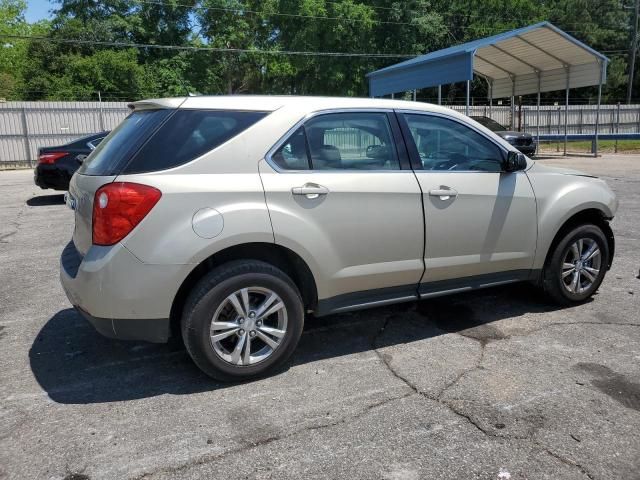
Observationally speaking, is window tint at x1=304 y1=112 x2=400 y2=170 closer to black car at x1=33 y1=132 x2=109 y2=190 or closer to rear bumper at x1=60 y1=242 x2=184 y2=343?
rear bumper at x1=60 y1=242 x2=184 y2=343

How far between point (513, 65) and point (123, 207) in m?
23.8

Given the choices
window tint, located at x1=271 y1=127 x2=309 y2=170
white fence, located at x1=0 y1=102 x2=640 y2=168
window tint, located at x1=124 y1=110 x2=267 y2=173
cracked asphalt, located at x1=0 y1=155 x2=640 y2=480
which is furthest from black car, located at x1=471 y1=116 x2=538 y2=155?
white fence, located at x1=0 y1=102 x2=640 y2=168

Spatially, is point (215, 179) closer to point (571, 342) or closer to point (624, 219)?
point (571, 342)

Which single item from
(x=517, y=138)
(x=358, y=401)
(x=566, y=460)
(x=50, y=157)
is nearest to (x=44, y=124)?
(x=50, y=157)

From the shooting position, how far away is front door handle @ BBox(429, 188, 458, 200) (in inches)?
160

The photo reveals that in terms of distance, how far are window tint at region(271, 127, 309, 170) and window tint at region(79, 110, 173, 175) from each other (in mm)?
740

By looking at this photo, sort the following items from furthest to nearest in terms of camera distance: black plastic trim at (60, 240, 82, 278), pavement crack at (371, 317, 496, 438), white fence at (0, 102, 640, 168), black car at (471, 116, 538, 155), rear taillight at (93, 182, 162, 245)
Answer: white fence at (0, 102, 640, 168), black car at (471, 116, 538, 155), black plastic trim at (60, 240, 82, 278), rear taillight at (93, 182, 162, 245), pavement crack at (371, 317, 496, 438)

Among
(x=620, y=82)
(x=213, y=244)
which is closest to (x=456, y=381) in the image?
(x=213, y=244)

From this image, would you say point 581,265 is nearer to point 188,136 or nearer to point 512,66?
point 188,136

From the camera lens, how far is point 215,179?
3.38 m

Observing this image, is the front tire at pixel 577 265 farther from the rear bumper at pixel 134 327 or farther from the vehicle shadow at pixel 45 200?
the vehicle shadow at pixel 45 200

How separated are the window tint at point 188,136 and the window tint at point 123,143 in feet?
0.24

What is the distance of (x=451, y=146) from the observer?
14.3 ft

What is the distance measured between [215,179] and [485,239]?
85.5 inches
